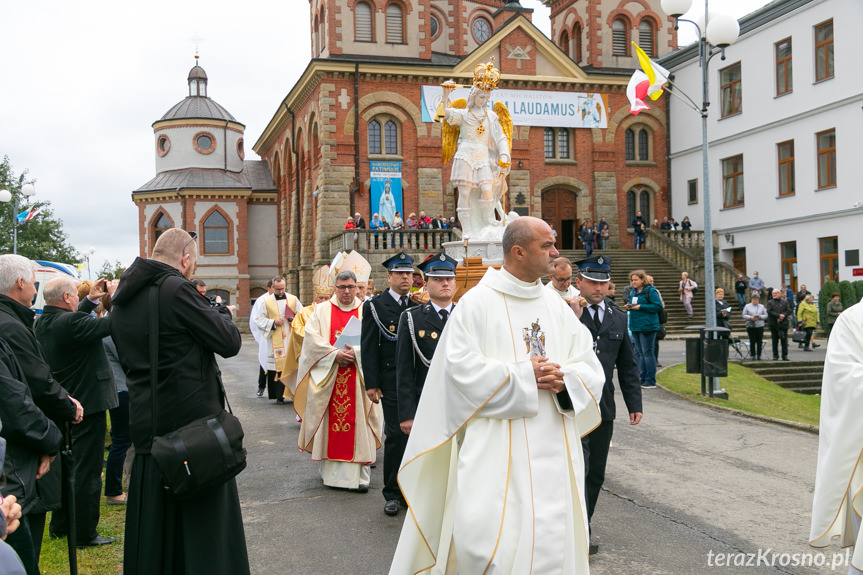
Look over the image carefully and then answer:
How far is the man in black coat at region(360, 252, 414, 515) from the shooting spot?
674cm

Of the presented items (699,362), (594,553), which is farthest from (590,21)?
(594,553)

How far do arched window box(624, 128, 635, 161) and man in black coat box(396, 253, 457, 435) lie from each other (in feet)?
106

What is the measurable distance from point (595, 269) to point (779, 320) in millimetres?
13765

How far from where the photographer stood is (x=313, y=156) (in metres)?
35.7

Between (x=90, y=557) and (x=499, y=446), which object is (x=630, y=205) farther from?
(x=499, y=446)

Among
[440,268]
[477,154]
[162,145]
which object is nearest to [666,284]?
[477,154]

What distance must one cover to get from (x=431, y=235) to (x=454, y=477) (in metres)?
26.1

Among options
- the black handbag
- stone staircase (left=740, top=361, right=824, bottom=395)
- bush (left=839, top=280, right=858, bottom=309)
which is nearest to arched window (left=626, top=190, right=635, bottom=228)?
bush (left=839, top=280, right=858, bottom=309)

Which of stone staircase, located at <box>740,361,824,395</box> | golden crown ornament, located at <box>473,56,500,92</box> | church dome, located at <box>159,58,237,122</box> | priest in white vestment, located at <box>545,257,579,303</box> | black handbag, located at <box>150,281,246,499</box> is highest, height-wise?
church dome, located at <box>159,58,237,122</box>

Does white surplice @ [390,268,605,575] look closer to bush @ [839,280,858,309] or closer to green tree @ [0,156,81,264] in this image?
bush @ [839,280,858,309]

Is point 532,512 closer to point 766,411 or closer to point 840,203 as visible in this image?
point 766,411

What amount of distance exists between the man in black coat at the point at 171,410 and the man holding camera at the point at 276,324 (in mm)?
8703

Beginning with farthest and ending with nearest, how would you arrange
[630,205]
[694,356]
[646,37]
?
[646,37], [630,205], [694,356]

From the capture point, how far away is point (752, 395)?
14.1 meters
